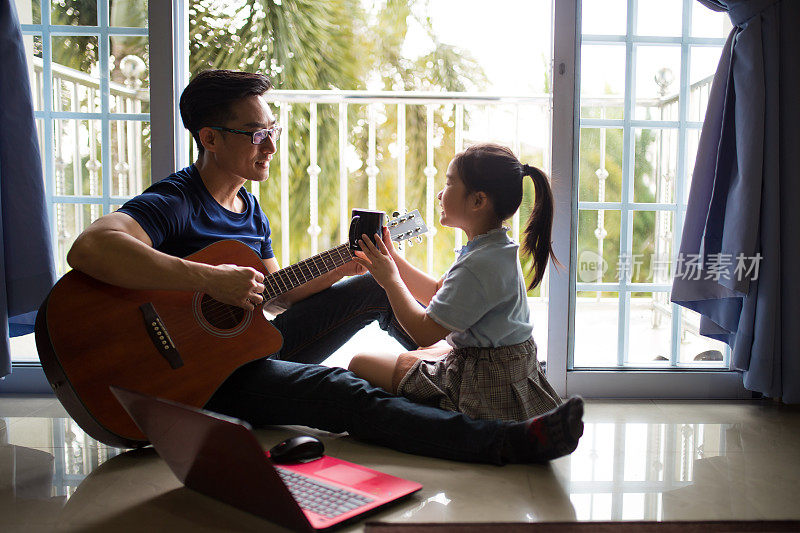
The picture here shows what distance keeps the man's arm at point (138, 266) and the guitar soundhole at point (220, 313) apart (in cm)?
5

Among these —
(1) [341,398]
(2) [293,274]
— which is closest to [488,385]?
(1) [341,398]

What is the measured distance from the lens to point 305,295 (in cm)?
197

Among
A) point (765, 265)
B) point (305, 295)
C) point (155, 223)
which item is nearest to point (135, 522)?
point (155, 223)

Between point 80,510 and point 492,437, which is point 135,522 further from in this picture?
point 492,437

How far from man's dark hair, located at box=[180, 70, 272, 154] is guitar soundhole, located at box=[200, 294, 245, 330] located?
489 millimetres

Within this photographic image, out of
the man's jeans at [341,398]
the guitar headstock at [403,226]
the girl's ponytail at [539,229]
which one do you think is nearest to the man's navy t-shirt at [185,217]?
the man's jeans at [341,398]

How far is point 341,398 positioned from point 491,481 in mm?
427

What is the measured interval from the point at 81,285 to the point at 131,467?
43cm

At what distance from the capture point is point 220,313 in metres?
1.68

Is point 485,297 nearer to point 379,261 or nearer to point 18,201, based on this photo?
point 379,261

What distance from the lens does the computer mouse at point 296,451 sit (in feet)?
4.86

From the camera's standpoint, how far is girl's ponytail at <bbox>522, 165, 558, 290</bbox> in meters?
1.72

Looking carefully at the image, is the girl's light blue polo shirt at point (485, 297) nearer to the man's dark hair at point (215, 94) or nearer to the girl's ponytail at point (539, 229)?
the girl's ponytail at point (539, 229)

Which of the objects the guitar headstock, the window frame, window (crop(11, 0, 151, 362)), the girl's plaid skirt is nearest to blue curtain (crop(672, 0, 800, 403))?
the window frame
